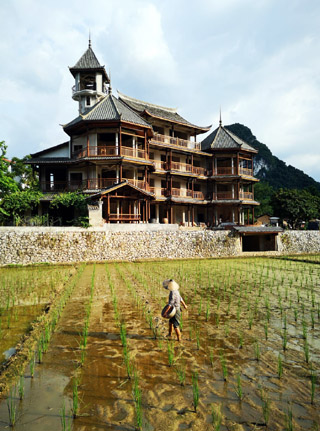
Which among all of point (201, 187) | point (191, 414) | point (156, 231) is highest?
point (201, 187)

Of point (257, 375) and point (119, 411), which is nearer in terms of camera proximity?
point (119, 411)

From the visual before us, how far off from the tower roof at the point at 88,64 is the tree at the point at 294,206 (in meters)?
26.2

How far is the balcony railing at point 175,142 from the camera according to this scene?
89.1 ft

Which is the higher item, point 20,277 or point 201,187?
point 201,187

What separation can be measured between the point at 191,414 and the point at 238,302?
17.1ft

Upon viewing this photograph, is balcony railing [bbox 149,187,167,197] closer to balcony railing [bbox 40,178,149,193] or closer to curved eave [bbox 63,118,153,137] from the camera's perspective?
balcony railing [bbox 40,178,149,193]

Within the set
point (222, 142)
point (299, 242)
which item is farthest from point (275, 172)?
point (299, 242)

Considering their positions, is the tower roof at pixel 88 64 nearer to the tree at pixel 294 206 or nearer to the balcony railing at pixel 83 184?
the balcony railing at pixel 83 184

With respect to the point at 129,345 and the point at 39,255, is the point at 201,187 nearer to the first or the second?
the point at 39,255

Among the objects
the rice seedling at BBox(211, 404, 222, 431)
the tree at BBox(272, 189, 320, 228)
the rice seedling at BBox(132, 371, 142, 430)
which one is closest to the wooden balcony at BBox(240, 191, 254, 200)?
the tree at BBox(272, 189, 320, 228)

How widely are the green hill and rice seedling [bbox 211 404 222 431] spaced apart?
7568 centimetres

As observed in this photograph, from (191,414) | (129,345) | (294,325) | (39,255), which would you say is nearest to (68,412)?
(191,414)

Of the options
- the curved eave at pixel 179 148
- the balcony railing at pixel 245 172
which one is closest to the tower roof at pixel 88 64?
the curved eave at pixel 179 148

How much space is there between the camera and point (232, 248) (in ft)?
73.9
